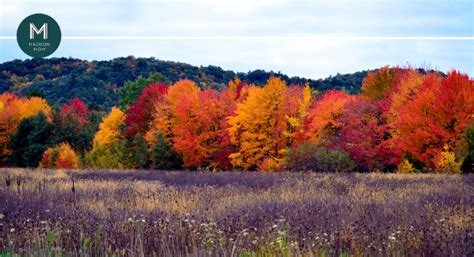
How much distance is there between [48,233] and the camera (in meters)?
8.00

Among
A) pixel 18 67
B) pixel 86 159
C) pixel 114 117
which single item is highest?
pixel 18 67

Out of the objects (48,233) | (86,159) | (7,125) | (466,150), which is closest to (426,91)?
(466,150)

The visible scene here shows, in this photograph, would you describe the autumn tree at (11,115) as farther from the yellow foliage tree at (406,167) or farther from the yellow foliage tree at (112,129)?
the yellow foliage tree at (406,167)

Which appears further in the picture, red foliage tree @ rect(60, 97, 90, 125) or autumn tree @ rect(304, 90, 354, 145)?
red foliage tree @ rect(60, 97, 90, 125)

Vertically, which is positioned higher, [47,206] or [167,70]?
[167,70]

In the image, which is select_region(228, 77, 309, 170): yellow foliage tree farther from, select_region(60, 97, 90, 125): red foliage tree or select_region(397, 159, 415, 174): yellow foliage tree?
select_region(60, 97, 90, 125): red foliage tree

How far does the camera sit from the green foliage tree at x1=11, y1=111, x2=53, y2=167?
60.9 meters

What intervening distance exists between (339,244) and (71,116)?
59127 millimetres

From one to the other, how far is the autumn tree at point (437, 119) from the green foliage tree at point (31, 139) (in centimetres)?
4115

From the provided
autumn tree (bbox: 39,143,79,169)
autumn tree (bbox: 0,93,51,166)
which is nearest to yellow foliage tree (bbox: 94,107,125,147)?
autumn tree (bbox: 39,143,79,169)

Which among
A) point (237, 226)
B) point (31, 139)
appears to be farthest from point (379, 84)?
point (237, 226)

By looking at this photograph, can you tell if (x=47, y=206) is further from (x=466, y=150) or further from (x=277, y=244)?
(x=466, y=150)

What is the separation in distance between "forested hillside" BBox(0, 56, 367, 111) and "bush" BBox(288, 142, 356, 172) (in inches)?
2161

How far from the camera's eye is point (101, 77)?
109250 millimetres
